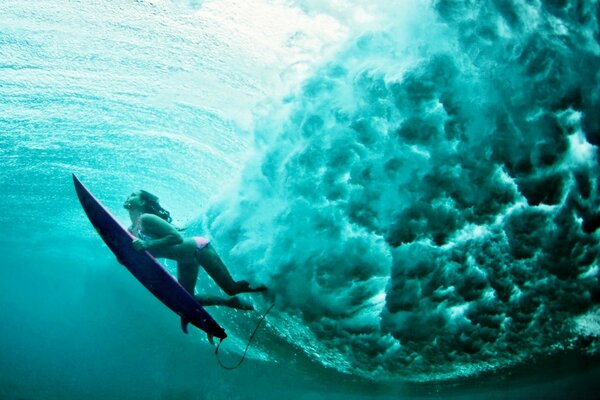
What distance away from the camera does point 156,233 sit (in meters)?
4.73

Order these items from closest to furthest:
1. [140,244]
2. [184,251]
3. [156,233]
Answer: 1. [140,244]
2. [156,233]
3. [184,251]

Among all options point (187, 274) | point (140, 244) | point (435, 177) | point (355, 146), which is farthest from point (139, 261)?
point (435, 177)

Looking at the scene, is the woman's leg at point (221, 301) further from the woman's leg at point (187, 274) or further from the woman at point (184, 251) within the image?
the woman's leg at point (187, 274)

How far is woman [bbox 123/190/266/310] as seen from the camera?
4766 mm

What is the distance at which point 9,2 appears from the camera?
5.70 m

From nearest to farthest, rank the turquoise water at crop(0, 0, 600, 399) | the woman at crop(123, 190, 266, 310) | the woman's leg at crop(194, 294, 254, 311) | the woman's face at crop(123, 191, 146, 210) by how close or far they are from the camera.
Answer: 1. the turquoise water at crop(0, 0, 600, 399)
2. the woman at crop(123, 190, 266, 310)
3. the woman's face at crop(123, 191, 146, 210)
4. the woman's leg at crop(194, 294, 254, 311)

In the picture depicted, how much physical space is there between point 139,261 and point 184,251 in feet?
2.07

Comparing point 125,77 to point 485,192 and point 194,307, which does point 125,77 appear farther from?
point 485,192

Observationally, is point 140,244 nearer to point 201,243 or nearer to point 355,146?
point 201,243

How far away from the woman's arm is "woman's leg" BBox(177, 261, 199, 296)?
679mm

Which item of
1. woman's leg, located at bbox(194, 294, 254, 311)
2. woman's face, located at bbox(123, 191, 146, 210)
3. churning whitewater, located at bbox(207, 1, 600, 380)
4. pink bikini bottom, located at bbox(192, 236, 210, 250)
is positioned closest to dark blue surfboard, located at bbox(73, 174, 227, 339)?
woman's leg, located at bbox(194, 294, 254, 311)

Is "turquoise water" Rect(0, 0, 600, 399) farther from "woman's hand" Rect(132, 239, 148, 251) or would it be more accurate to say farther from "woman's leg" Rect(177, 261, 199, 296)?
"woman's hand" Rect(132, 239, 148, 251)

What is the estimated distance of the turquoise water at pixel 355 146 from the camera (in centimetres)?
411

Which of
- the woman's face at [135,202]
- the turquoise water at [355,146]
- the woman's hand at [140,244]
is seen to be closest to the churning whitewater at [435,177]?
the turquoise water at [355,146]
